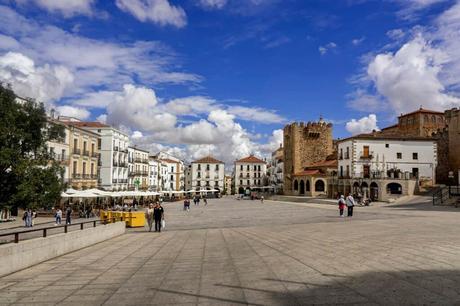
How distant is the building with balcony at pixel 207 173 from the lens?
120m

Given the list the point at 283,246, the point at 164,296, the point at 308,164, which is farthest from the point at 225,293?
the point at 308,164

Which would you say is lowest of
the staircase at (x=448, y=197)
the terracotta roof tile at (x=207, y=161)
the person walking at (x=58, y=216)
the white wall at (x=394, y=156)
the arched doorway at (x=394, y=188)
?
the person walking at (x=58, y=216)

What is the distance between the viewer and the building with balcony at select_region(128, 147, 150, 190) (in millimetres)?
71500

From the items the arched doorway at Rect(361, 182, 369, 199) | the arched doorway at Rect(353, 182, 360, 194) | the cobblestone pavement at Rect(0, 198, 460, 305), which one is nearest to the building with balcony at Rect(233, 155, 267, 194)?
the arched doorway at Rect(353, 182, 360, 194)

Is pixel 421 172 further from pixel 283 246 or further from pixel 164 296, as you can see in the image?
pixel 164 296

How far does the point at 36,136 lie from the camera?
1581cm

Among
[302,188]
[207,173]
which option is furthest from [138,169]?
[207,173]

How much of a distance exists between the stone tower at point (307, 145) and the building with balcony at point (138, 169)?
92.3 feet

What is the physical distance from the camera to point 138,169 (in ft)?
259

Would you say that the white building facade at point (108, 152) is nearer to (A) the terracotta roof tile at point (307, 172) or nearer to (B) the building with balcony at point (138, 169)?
(B) the building with balcony at point (138, 169)

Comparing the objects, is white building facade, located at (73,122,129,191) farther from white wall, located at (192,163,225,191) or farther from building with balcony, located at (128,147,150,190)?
white wall, located at (192,163,225,191)

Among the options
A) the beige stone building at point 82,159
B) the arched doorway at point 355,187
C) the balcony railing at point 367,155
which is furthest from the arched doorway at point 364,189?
the beige stone building at point 82,159

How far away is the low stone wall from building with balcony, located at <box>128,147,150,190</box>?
5361 cm

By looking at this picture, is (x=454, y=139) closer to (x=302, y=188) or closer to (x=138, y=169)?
(x=302, y=188)
